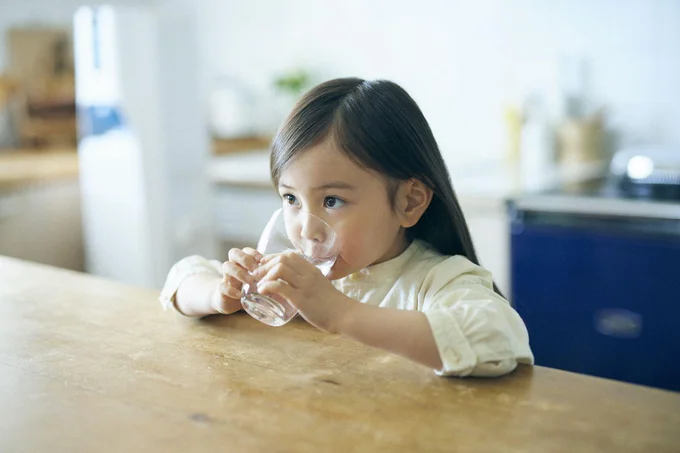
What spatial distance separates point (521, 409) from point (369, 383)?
156 mm

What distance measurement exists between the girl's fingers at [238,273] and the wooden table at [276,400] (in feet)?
0.26

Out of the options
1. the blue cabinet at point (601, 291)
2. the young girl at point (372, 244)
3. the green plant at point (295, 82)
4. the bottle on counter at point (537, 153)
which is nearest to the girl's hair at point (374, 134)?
the young girl at point (372, 244)

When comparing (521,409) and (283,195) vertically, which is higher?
(283,195)

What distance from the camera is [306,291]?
34.5 inches

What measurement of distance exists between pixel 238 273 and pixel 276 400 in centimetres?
22

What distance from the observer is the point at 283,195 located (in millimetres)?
1111

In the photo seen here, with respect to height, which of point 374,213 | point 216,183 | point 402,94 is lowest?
point 216,183

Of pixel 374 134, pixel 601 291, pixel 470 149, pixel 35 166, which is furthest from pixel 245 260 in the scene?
pixel 35 166

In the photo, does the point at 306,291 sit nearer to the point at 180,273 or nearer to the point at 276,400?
the point at 276,400

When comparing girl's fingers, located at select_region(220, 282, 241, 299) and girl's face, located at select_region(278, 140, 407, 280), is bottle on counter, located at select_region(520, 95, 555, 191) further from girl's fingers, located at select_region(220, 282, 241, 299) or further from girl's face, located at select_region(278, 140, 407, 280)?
girl's fingers, located at select_region(220, 282, 241, 299)

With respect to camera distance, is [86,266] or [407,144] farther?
[86,266]

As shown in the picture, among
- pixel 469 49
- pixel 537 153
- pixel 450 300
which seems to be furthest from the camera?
pixel 469 49

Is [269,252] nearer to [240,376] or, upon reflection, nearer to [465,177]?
[240,376]

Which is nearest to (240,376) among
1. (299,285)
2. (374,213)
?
(299,285)
